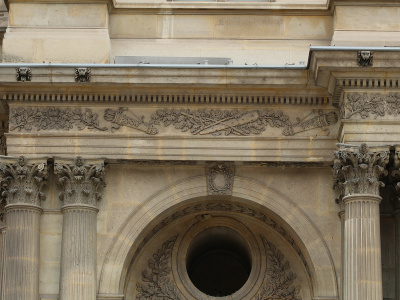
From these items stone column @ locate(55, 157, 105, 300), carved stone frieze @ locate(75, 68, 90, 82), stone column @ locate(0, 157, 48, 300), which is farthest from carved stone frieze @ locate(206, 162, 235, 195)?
stone column @ locate(0, 157, 48, 300)

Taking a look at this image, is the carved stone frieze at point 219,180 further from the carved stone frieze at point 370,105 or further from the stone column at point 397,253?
the stone column at point 397,253

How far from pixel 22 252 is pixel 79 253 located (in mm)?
996

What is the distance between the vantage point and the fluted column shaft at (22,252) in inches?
974

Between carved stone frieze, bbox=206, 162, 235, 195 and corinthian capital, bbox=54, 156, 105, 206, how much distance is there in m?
1.95

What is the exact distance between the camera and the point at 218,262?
29.7 m

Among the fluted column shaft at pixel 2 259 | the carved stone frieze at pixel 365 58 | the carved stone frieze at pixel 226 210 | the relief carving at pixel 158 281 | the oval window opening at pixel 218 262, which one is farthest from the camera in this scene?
the oval window opening at pixel 218 262

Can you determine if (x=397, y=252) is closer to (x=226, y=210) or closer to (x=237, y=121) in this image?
(x=226, y=210)

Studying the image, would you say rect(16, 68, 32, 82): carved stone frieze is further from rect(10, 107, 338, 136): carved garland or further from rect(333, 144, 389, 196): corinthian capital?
rect(333, 144, 389, 196): corinthian capital

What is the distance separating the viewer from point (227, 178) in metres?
25.7

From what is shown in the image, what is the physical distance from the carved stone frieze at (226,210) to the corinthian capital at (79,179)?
1.50m

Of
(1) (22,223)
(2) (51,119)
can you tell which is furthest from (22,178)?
(2) (51,119)

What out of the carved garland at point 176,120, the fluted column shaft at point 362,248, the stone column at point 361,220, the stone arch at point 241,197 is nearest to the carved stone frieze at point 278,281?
the stone arch at point 241,197

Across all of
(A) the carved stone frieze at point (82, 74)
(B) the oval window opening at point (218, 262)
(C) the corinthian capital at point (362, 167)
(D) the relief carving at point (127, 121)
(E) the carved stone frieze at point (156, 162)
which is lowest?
(B) the oval window opening at point (218, 262)

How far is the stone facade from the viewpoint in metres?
24.8
